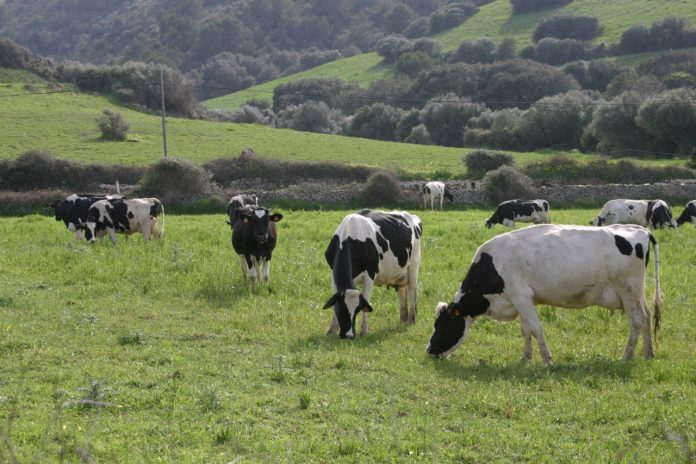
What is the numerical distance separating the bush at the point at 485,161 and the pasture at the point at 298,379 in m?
34.2

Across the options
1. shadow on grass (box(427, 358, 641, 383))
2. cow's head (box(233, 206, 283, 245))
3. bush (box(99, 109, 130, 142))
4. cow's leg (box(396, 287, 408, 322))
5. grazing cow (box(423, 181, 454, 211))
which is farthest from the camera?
bush (box(99, 109, 130, 142))

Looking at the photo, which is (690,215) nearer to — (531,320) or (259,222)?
(259,222)

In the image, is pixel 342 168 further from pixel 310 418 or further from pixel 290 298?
pixel 310 418

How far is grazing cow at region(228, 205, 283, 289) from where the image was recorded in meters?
18.1

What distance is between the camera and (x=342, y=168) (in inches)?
1999

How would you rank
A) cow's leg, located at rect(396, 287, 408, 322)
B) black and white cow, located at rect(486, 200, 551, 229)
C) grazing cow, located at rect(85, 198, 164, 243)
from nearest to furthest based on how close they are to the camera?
cow's leg, located at rect(396, 287, 408, 322) → grazing cow, located at rect(85, 198, 164, 243) → black and white cow, located at rect(486, 200, 551, 229)

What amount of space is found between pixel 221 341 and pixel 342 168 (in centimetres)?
3842

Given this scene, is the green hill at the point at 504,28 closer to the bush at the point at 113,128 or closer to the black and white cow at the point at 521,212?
the bush at the point at 113,128

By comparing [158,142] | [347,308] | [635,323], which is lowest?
[158,142]

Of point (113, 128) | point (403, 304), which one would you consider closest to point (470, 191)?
point (113, 128)

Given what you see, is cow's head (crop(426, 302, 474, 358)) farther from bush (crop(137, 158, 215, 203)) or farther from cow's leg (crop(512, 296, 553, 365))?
bush (crop(137, 158, 215, 203))

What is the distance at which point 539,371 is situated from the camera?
35.3 ft

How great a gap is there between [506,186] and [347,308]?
34124mm

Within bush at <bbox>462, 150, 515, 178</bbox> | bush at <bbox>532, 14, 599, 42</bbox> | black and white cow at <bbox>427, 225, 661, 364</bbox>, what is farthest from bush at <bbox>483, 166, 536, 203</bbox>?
bush at <bbox>532, 14, 599, 42</bbox>
